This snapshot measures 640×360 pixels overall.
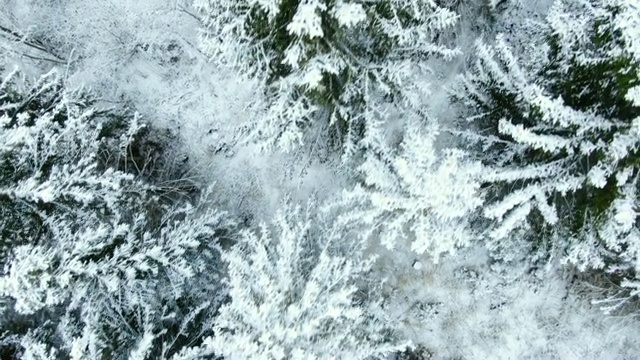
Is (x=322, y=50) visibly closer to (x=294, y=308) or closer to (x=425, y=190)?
(x=425, y=190)

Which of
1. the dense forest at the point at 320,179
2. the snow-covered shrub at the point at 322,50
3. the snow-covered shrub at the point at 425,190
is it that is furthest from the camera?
the snow-covered shrub at the point at 425,190

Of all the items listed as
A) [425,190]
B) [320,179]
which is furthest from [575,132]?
[320,179]

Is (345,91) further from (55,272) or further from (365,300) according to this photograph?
(55,272)

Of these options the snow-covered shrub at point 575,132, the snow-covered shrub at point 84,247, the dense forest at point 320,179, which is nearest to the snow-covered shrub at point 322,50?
the dense forest at point 320,179

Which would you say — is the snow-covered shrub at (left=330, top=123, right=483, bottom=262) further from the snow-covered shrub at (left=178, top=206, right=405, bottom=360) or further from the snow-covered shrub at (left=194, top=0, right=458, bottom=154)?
the snow-covered shrub at (left=178, top=206, right=405, bottom=360)

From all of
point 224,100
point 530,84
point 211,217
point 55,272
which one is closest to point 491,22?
point 530,84

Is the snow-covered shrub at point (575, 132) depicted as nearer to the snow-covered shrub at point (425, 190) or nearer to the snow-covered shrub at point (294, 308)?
the snow-covered shrub at point (425, 190)
